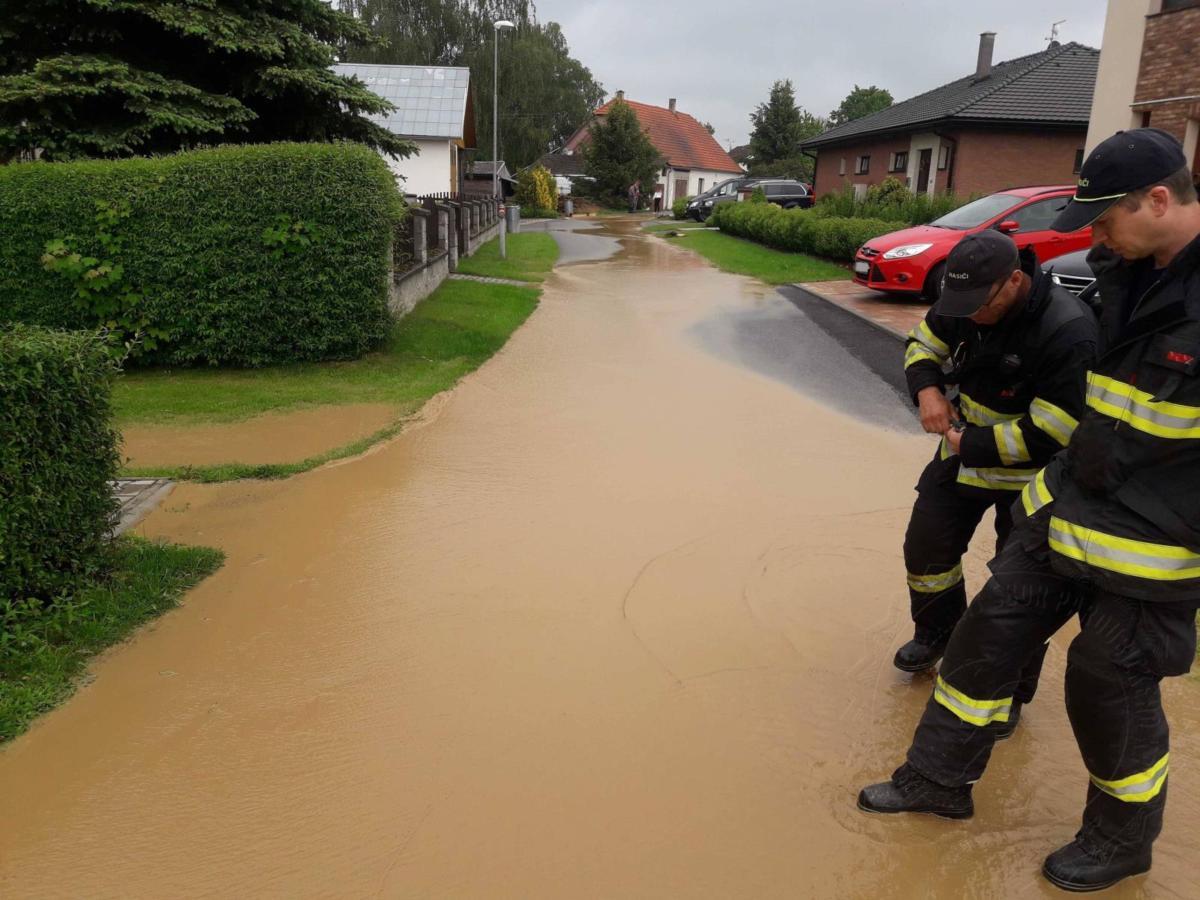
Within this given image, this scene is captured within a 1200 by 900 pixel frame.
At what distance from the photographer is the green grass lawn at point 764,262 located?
1827cm

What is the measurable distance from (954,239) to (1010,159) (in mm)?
14448

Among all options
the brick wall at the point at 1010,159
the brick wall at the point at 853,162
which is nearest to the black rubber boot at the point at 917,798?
the brick wall at the point at 1010,159

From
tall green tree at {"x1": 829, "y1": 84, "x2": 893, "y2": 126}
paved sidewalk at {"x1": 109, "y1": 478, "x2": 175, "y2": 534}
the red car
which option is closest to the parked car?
the red car

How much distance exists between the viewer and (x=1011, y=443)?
3189 millimetres

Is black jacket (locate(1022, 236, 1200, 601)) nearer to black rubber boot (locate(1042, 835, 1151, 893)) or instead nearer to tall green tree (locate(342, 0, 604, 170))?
black rubber boot (locate(1042, 835, 1151, 893))

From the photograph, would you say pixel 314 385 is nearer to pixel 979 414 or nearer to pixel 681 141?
pixel 979 414

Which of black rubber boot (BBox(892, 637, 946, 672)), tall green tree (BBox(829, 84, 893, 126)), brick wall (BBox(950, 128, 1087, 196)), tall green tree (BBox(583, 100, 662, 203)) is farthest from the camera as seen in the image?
tall green tree (BBox(829, 84, 893, 126))

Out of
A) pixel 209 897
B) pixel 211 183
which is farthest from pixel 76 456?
pixel 211 183

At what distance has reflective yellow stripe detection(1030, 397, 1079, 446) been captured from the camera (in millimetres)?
3086

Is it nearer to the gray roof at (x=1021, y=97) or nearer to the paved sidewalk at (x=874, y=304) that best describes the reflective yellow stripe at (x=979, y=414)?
the paved sidewalk at (x=874, y=304)

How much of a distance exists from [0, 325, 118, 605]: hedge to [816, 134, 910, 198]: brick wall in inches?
1078

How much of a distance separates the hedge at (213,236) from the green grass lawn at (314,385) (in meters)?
0.47

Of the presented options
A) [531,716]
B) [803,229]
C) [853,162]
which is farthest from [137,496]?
[853,162]

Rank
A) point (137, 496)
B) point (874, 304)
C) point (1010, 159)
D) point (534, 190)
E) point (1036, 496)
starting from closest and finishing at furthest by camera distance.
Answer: point (1036, 496) < point (137, 496) < point (874, 304) < point (1010, 159) < point (534, 190)
